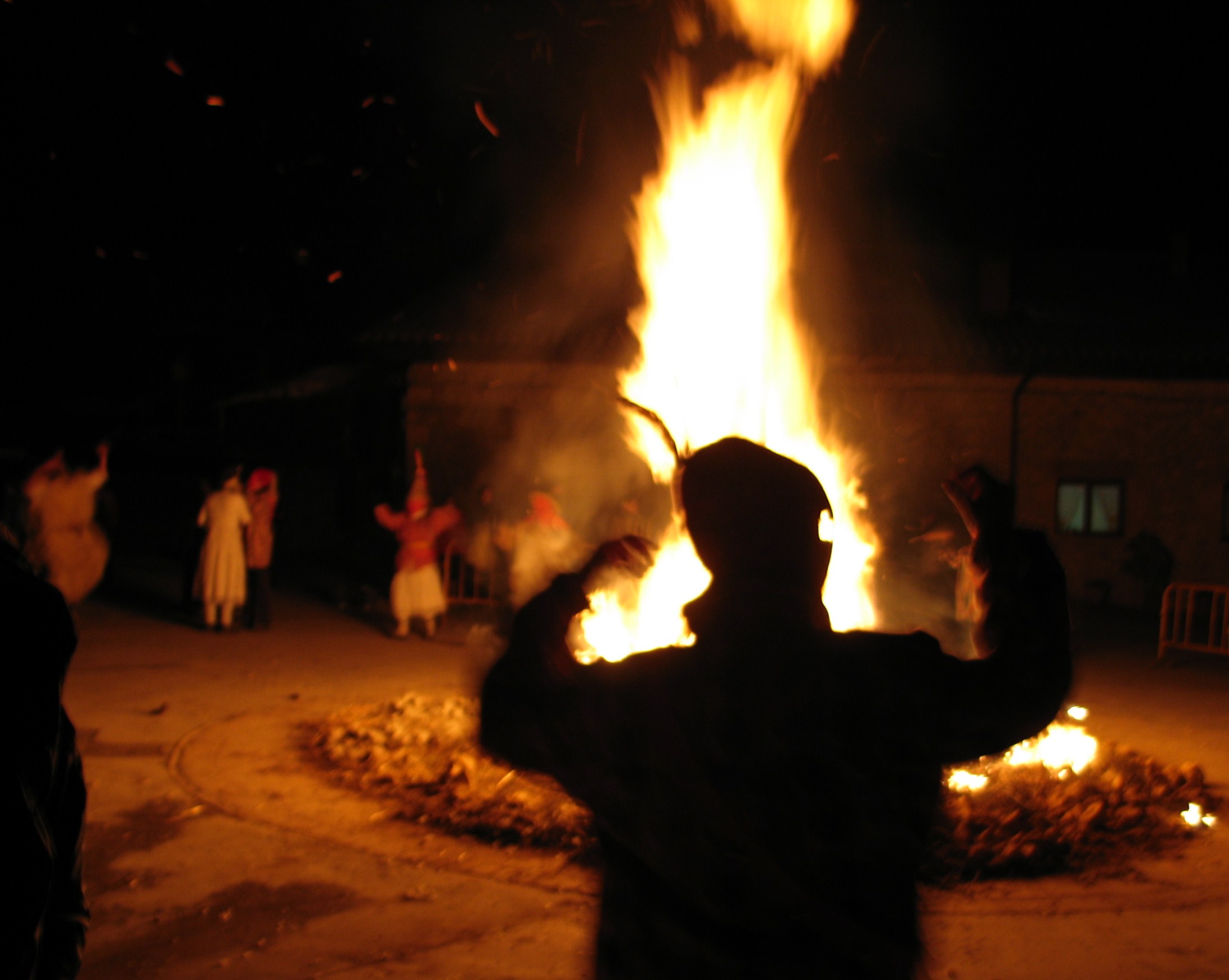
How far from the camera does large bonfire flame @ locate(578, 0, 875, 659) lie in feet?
25.0

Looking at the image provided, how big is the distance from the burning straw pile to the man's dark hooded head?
3.49 m

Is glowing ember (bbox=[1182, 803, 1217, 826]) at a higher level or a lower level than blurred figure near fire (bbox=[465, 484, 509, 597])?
lower

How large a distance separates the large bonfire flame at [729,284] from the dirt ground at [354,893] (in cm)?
259

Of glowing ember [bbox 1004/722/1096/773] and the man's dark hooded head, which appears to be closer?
the man's dark hooded head

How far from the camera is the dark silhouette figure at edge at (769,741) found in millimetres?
1679

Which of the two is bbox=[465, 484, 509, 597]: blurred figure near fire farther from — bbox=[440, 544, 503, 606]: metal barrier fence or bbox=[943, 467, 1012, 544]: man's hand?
bbox=[943, 467, 1012, 544]: man's hand

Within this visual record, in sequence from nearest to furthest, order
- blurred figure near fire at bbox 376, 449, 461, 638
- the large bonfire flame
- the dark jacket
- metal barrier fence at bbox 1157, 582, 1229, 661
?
the dark jacket
the large bonfire flame
metal barrier fence at bbox 1157, 582, 1229, 661
blurred figure near fire at bbox 376, 449, 461, 638

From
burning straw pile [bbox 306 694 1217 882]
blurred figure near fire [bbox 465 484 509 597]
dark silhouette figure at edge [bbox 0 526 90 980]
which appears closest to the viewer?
dark silhouette figure at edge [bbox 0 526 90 980]

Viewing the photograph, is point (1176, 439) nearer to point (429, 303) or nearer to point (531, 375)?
point (531, 375)

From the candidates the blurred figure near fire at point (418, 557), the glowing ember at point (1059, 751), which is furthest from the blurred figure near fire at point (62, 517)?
the glowing ember at point (1059, 751)

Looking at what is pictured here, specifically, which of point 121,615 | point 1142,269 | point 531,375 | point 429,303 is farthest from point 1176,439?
point 121,615

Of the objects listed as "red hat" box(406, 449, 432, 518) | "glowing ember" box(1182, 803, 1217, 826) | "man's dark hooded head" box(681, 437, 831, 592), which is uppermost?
"man's dark hooded head" box(681, 437, 831, 592)

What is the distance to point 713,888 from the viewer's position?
168cm

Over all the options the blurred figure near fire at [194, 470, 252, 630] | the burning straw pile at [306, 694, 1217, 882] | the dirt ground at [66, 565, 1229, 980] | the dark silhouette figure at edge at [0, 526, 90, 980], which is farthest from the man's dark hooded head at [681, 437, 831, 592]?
the blurred figure near fire at [194, 470, 252, 630]
